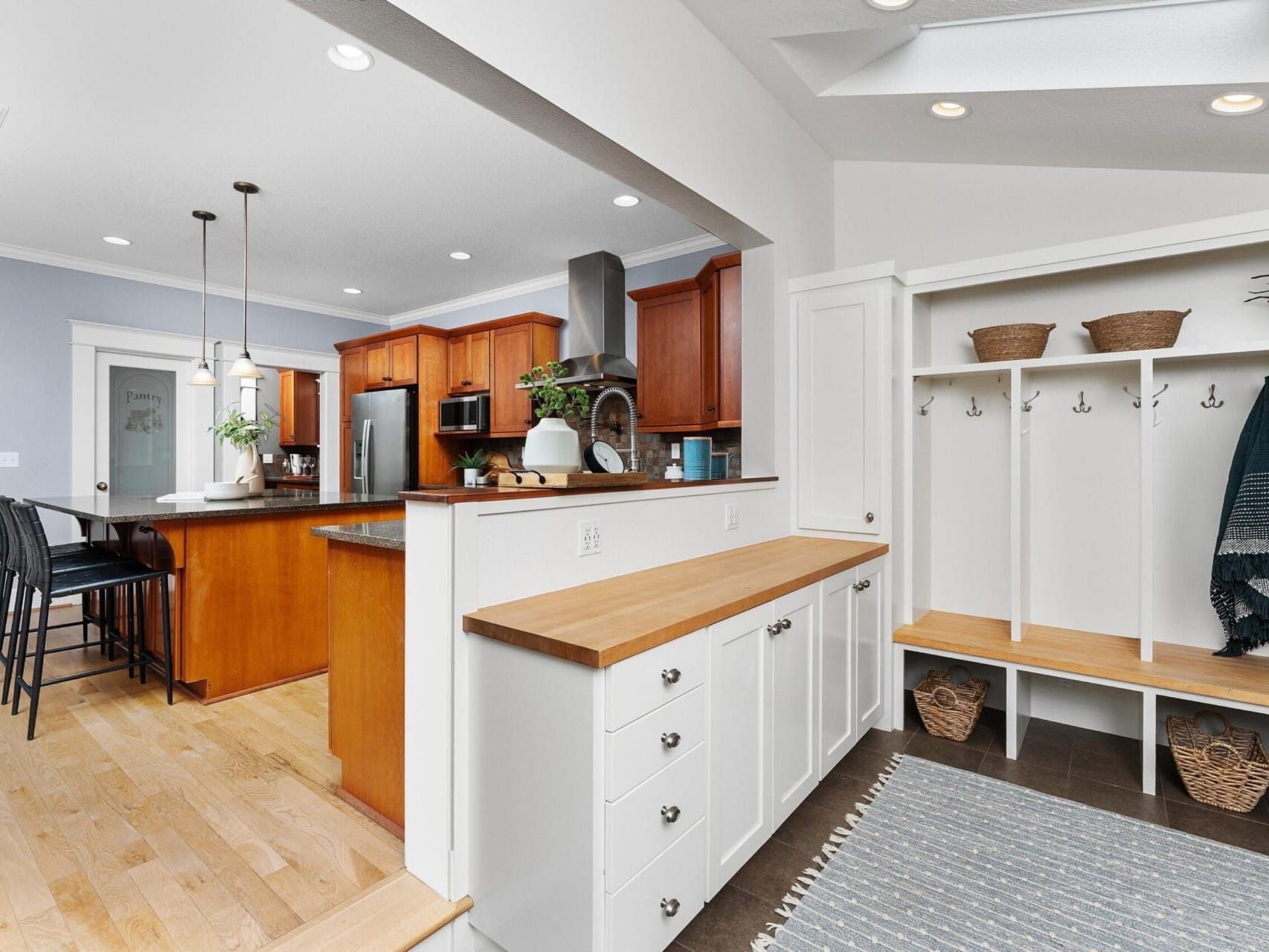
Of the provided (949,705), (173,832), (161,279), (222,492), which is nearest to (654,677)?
(173,832)

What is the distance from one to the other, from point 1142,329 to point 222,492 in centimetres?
442

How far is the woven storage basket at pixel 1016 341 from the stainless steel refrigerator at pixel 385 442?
14.9 ft

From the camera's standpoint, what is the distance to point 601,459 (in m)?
2.04

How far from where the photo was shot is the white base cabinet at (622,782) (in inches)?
49.7

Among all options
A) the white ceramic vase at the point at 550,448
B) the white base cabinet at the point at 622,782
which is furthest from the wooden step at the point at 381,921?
the white ceramic vase at the point at 550,448

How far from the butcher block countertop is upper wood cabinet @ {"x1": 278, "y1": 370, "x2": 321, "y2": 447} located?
21.0 feet

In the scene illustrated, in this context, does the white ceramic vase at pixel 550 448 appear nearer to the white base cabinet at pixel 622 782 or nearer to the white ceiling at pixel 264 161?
the white base cabinet at pixel 622 782

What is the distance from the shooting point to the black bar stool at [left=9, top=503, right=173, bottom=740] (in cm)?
261

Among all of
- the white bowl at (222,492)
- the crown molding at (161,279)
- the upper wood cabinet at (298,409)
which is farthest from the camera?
the upper wood cabinet at (298,409)

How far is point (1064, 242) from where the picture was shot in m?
2.73

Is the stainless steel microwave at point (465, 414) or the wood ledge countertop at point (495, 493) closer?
the wood ledge countertop at point (495, 493)

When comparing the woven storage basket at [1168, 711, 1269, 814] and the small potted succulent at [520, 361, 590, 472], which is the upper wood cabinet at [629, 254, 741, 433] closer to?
the small potted succulent at [520, 361, 590, 472]

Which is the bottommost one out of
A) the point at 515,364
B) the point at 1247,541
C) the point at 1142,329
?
the point at 1247,541

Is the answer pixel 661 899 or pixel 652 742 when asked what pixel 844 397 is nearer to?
pixel 652 742
